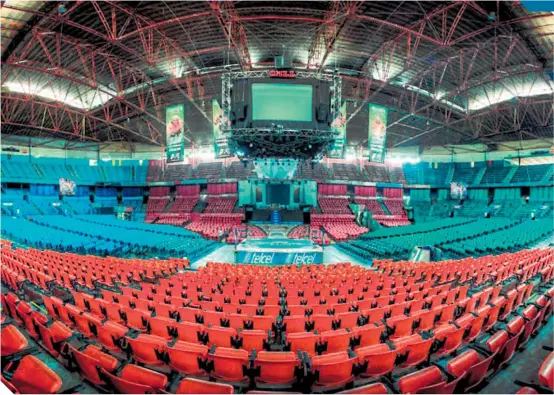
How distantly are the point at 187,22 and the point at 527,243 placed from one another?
81.6ft

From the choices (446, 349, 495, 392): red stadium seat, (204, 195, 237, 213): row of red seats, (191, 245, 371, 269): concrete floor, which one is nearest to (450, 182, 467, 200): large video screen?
(191, 245, 371, 269): concrete floor

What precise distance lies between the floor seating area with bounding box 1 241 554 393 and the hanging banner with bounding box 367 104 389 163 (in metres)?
13.8

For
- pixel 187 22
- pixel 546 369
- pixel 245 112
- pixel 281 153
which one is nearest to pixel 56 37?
pixel 187 22

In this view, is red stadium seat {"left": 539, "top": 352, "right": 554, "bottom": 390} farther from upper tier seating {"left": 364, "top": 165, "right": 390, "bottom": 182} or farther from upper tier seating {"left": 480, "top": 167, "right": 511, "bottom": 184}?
upper tier seating {"left": 480, "top": 167, "right": 511, "bottom": 184}

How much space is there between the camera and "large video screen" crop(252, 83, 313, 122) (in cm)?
1343

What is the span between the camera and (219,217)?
1235 inches

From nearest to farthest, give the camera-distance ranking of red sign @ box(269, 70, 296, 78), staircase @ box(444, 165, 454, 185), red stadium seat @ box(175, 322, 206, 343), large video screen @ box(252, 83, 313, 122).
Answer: red stadium seat @ box(175, 322, 206, 343) < red sign @ box(269, 70, 296, 78) < large video screen @ box(252, 83, 313, 122) < staircase @ box(444, 165, 454, 185)

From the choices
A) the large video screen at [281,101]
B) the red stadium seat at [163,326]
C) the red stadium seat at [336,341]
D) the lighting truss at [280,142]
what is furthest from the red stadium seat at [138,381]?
the large video screen at [281,101]

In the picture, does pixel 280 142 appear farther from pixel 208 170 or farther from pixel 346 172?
pixel 208 170

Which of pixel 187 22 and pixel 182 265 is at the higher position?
pixel 187 22

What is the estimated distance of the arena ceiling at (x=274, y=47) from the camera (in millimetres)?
14722

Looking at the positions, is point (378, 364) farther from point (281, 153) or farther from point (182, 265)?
point (281, 153)

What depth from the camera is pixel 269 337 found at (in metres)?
4.43

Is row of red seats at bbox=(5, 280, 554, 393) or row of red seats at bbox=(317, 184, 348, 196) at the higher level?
row of red seats at bbox=(317, 184, 348, 196)
